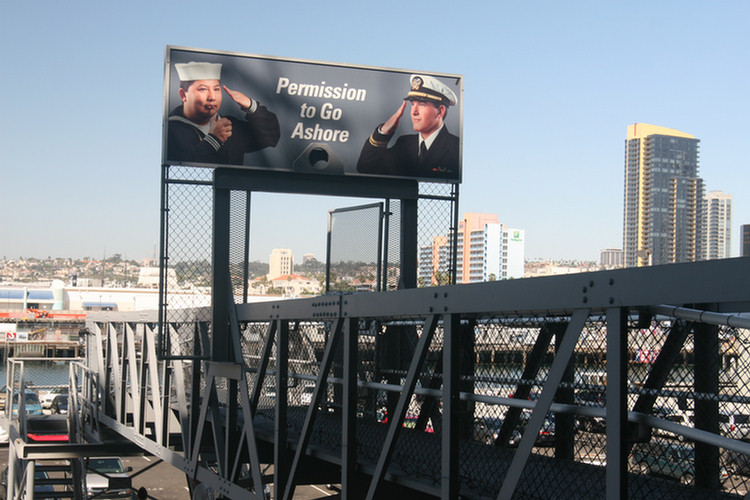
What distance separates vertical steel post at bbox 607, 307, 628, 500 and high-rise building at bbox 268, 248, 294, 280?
9043 mm

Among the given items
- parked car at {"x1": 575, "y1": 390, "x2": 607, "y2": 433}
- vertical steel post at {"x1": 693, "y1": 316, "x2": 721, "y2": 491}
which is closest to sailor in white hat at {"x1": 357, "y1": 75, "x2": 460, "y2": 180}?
parked car at {"x1": 575, "y1": 390, "x2": 607, "y2": 433}

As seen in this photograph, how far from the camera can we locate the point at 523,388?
5.54 metres

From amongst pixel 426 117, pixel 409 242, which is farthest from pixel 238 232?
pixel 426 117

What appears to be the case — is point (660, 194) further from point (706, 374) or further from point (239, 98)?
point (706, 374)

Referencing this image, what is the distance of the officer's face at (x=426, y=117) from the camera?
10658mm

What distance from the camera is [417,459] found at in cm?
639

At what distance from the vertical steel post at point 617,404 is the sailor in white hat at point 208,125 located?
6.55m

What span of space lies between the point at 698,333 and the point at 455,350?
1.49 meters

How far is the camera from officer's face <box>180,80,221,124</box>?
9.63 meters

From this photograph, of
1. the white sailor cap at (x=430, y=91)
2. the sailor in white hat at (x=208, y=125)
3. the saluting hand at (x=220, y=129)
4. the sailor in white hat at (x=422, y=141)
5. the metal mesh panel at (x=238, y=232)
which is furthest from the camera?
the white sailor cap at (x=430, y=91)

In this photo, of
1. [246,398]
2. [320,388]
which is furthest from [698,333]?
[246,398]

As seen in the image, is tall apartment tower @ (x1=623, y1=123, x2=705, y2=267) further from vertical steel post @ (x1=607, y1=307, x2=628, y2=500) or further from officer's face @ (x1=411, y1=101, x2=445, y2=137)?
vertical steel post @ (x1=607, y1=307, x2=628, y2=500)

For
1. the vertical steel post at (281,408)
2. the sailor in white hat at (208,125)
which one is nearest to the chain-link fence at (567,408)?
the vertical steel post at (281,408)

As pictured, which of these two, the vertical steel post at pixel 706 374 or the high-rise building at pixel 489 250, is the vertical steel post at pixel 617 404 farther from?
the high-rise building at pixel 489 250
